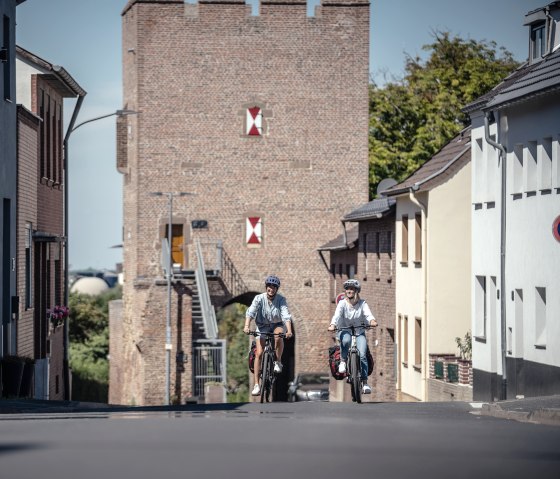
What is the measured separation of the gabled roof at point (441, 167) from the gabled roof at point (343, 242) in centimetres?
1011

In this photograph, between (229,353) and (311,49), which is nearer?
(311,49)

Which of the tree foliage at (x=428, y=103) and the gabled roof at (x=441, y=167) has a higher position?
the tree foliage at (x=428, y=103)

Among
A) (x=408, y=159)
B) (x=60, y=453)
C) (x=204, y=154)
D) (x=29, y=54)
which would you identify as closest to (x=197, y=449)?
(x=60, y=453)

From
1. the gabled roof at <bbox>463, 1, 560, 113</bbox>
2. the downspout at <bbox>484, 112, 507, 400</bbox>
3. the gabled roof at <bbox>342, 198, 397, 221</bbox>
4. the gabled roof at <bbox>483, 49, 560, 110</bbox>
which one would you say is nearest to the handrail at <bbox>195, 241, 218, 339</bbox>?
the gabled roof at <bbox>342, 198, 397, 221</bbox>

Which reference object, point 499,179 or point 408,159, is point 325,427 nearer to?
point 499,179

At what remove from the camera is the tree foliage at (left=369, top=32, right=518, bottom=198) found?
2530 inches

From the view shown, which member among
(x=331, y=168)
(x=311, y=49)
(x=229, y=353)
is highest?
(x=311, y=49)

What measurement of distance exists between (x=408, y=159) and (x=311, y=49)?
22.4ft

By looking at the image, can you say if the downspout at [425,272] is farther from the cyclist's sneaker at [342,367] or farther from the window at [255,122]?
the cyclist's sneaker at [342,367]

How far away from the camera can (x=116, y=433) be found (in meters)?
13.6

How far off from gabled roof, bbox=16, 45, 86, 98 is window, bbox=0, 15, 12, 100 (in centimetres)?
616

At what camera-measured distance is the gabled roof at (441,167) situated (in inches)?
1583

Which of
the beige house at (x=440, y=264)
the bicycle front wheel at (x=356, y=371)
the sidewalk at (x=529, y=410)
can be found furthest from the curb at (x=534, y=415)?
the beige house at (x=440, y=264)

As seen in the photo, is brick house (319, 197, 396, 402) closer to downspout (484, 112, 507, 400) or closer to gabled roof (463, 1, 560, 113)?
gabled roof (463, 1, 560, 113)
